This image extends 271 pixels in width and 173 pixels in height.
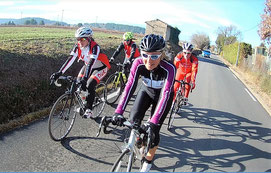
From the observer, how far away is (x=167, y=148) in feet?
16.1

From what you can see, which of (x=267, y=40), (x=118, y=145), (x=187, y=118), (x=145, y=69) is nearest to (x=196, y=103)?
(x=187, y=118)

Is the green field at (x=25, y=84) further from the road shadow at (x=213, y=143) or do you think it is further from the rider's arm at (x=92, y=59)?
the road shadow at (x=213, y=143)

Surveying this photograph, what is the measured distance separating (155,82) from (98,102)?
8.86 ft

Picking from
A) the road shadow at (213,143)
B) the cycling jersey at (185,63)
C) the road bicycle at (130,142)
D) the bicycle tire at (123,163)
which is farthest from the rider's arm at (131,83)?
the cycling jersey at (185,63)

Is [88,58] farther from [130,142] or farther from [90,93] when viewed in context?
[130,142]

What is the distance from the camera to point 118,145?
15.4ft

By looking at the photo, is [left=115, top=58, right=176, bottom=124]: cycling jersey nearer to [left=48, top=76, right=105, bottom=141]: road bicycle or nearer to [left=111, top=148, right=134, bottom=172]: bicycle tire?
[left=111, top=148, right=134, bottom=172]: bicycle tire

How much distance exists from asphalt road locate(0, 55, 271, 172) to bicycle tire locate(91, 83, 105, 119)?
9.8 inches

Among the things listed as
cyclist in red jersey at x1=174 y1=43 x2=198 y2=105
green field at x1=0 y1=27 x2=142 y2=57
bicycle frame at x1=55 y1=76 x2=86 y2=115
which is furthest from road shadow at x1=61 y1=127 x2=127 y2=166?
green field at x1=0 y1=27 x2=142 y2=57

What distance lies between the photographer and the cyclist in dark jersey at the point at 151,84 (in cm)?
326

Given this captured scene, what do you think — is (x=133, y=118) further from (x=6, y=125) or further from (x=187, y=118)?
(x=187, y=118)

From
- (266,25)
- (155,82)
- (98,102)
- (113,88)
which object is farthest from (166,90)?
(266,25)

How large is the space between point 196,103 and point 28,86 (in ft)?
19.3

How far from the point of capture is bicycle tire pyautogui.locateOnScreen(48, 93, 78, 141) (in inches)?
175
